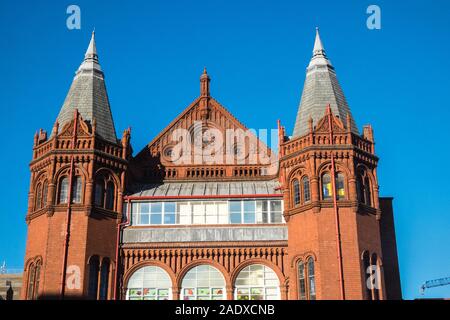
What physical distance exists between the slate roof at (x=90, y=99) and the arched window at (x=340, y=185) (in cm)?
1509

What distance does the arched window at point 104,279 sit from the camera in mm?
39562

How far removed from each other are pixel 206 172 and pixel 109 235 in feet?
30.7

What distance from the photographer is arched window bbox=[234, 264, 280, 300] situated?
39.9 m

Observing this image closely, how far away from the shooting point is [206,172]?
47.0 metres

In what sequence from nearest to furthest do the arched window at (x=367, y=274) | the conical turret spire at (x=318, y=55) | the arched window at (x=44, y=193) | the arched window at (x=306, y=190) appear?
1. the arched window at (x=367, y=274)
2. the arched window at (x=306, y=190)
3. the arched window at (x=44, y=193)
4. the conical turret spire at (x=318, y=55)

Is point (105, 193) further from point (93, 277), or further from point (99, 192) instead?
point (93, 277)

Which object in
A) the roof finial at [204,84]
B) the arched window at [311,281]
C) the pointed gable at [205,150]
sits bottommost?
the arched window at [311,281]

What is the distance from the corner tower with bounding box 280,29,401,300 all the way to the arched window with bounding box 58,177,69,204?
13.8 metres

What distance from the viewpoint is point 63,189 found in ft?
134

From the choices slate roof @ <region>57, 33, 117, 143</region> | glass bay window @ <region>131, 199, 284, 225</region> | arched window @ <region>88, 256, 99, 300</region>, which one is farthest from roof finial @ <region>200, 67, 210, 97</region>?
arched window @ <region>88, 256, 99, 300</region>

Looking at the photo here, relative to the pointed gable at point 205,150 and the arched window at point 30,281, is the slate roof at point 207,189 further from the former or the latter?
the arched window at point 30,281

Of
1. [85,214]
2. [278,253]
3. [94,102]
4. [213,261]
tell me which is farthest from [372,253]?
[94,102]

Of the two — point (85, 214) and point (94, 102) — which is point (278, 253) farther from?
point (94, 102)

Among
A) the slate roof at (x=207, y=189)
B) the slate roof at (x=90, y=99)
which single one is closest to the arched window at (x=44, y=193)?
the slate roof at (x=90, y=99)
